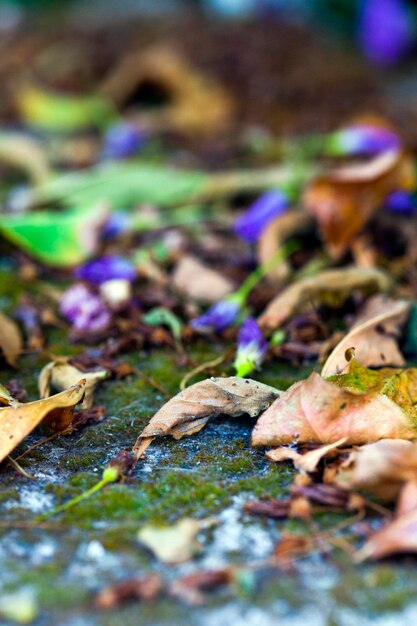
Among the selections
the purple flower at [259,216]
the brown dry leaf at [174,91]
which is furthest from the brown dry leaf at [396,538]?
the brown dry leaf at [174,91]

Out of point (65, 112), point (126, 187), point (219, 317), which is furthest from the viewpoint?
point (65, 112)

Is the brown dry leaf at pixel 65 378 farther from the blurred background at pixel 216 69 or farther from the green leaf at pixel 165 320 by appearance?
the blurred background at pixel 216 69

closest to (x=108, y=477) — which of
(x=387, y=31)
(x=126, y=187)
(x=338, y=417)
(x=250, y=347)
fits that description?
(x=338, y=417)

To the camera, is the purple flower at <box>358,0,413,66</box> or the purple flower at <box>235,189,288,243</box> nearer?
the purple flower at <box>235,189,288,243</box>

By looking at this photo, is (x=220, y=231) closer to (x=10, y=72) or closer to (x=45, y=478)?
(x=45, y=478)

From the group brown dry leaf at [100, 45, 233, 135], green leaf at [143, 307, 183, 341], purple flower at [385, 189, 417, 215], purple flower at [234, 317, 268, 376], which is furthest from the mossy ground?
brown dry leaf at [100, 45, 233, 135]

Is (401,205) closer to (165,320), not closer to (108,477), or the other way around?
(165,320)

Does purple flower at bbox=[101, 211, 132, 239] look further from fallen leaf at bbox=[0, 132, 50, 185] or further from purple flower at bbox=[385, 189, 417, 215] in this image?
purple flower at bbox=[385, 189, 417, 215]
